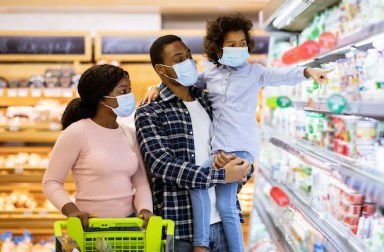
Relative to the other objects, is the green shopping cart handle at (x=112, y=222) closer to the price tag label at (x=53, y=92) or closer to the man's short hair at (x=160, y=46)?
the man's short hair at (x=160, y=46)

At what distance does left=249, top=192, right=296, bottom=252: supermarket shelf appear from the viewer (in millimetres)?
3625

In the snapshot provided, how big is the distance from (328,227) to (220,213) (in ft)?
2.13

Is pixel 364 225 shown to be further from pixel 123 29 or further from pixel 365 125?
pixel 123 29

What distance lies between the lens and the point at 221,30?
276 centimetres

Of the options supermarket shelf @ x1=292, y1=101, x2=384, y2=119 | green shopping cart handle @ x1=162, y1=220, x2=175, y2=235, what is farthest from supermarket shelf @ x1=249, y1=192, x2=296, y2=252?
green shopping cart handle @ x1=162, y1=220, x2=175, y2=235

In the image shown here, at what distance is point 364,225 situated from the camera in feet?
8.10

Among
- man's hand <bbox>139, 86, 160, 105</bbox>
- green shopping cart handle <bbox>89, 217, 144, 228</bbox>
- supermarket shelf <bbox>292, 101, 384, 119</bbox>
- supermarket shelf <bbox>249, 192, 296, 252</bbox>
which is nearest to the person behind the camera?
supermarket shelf <bbox>292, 101, 384, 119</bbox>

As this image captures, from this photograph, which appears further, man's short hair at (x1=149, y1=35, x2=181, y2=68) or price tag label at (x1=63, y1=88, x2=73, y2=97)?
price tag label at (x1=63, y1=88, x2=73, y2=97)

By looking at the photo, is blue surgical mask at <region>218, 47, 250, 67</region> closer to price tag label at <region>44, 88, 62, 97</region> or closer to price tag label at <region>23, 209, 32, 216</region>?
price tag label at <region>44, 88, 62, 97</region>

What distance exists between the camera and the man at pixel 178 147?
235cm

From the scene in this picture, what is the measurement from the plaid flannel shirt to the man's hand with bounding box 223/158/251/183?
0.02 metres

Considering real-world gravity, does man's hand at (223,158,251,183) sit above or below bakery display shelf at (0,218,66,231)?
above

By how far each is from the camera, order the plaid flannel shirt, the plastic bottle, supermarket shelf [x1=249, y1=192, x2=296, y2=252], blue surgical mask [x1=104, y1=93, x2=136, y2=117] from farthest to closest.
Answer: the plastic bottle < supermarket shelf [x1=249, y1=192, x2=296, y2=252] < blue surgical mask [x1=104, y1=93, x2=136, y2=117] < the plaid flannel shirt

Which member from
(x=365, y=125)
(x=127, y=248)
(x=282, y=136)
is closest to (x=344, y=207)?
(x=365, y=125)
